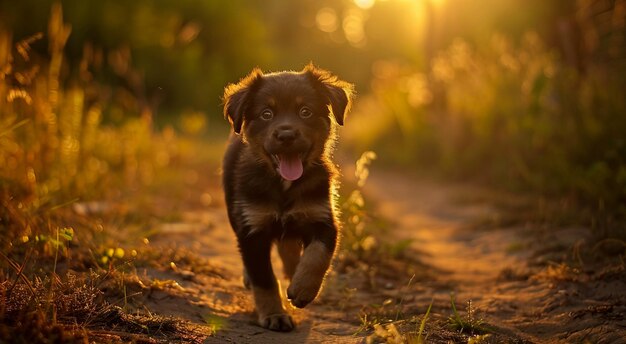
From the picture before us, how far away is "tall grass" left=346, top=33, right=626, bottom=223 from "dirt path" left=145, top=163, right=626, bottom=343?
3.23ft

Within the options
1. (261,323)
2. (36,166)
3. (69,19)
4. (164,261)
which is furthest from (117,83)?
(261,323)

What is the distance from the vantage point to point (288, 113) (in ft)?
13.1

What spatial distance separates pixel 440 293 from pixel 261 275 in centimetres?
145

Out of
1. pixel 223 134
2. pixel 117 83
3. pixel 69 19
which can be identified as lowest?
pixel 223 134

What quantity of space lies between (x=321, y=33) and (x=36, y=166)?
36.9 metres

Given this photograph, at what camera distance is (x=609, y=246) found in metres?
4.71

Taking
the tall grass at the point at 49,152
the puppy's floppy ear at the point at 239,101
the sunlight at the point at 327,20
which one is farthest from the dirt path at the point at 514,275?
the sunlight at the point at 327,20

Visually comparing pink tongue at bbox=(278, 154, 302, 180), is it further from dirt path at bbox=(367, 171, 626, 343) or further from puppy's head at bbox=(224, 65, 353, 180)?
dirt path at bbox=(367, 171, 626, 343)

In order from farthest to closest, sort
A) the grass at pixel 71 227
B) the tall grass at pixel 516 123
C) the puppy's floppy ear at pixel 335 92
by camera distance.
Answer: the tall grass at pixel 516 123 → the puppy's floppy ear at pixel 335 92 → the grass at pixel 71 227

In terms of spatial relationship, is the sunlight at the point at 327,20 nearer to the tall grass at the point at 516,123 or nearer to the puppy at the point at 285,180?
the tall grass at the point at 516,123

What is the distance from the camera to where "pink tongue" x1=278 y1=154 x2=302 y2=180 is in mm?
3762

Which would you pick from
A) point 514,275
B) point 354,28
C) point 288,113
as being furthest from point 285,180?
point 354,28

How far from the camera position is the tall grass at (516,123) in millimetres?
6957

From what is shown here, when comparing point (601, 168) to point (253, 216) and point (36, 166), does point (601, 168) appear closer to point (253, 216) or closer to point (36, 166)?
point (253, 216)
